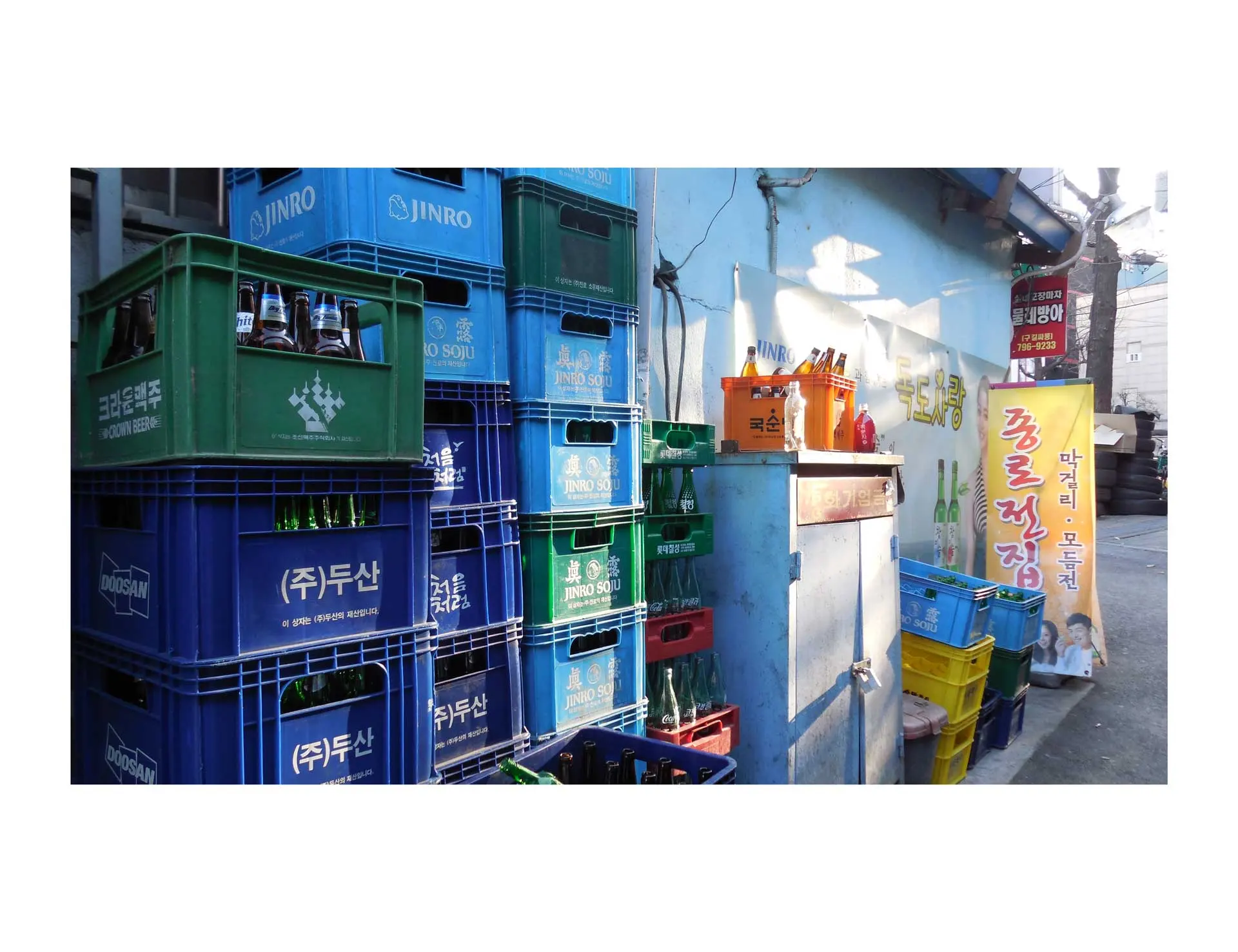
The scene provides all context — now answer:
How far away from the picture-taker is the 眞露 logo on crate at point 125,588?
1894 mm

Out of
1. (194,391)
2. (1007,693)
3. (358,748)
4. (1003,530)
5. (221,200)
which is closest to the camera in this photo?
(194,391)

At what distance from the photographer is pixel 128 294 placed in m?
1.99

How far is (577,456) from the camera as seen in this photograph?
2.71 m

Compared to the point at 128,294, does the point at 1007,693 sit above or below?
below

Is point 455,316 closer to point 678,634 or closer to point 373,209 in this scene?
point 373,209

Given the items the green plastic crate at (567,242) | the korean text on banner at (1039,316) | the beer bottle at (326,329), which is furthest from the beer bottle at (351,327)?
the korean text on banner at (1039,316)

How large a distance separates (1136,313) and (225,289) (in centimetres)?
681

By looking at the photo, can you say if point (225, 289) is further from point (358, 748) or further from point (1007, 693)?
point (1007, 693)

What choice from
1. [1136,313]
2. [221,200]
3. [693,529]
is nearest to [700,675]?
[693,529]

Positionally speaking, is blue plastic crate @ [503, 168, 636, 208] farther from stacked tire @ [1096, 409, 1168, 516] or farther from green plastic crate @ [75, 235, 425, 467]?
stacked tire @ [1096, 409, 1168, 516]

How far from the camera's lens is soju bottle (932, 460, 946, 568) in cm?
717

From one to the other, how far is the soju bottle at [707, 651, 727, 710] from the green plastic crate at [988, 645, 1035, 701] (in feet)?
7.17

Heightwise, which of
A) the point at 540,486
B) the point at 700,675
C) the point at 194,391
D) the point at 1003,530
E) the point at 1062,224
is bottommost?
the point at 700,675

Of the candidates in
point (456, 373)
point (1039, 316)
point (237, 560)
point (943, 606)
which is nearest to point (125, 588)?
point (237, 560)
